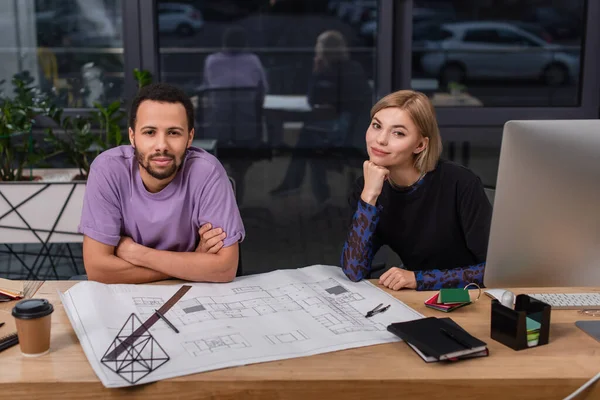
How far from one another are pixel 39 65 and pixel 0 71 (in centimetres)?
22

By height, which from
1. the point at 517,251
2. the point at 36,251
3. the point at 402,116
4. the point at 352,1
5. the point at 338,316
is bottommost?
the point at 36,251

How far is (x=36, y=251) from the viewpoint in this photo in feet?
13.5

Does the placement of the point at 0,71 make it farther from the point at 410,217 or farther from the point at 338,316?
the point at 338,316

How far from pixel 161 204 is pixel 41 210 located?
131 cm

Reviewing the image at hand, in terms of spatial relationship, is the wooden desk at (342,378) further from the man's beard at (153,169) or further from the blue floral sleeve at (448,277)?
the man's beard at (153,169)

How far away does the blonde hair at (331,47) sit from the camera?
3949 mm

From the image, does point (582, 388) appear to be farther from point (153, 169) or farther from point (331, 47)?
point (331, 47)

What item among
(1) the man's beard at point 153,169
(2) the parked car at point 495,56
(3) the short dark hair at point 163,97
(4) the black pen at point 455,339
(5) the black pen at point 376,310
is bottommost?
(5) the black pen at point 376,310

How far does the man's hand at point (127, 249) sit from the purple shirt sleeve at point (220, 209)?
0.20 meters

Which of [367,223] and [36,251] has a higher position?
[367,223]

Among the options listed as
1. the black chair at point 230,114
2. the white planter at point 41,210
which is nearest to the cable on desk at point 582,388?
the white planter at point 41,210

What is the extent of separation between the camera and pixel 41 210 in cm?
310

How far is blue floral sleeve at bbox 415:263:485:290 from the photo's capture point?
187 cm

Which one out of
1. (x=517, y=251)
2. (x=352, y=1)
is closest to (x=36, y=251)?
(x=352, y=1)
